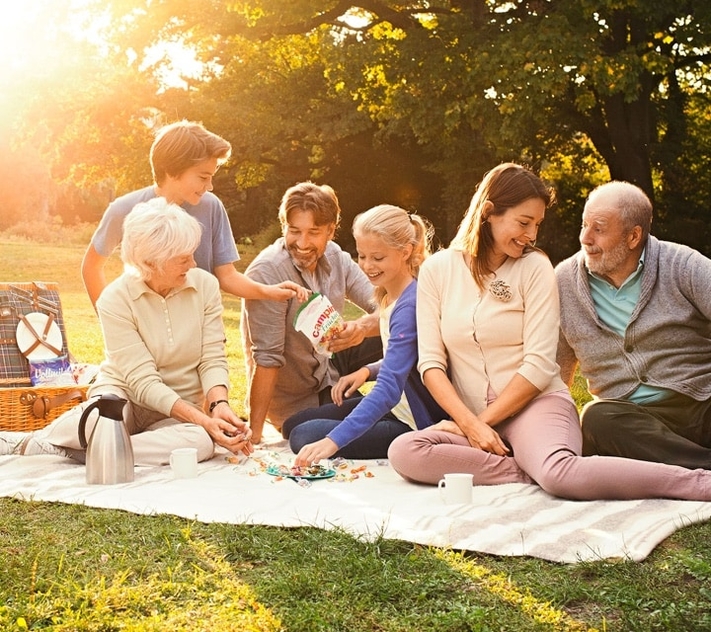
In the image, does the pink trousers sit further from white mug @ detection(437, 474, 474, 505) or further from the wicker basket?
the wicker basket

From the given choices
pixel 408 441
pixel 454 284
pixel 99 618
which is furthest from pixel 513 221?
pixel 99 618

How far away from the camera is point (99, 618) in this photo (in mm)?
2723

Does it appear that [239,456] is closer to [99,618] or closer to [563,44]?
[99,618]

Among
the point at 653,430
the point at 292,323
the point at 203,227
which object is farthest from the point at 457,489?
the point at 203,227

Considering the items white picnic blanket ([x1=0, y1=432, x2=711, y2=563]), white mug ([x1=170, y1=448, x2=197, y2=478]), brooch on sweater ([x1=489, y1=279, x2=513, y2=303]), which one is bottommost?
white picnic blanket ([x1=0, y1=432, x2=711, y2=563])

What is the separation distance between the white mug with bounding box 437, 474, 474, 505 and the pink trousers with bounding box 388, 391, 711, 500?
29 centimetres

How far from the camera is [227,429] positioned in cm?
466

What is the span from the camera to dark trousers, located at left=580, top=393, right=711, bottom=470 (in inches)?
162

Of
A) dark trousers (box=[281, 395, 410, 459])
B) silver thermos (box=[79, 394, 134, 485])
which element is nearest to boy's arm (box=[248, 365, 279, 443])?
dark trousers (box=[281, 395, 410, 459])

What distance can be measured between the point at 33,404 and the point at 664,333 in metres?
3.46

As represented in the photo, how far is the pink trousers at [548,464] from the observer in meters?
3.82

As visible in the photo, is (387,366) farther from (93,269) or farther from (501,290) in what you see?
Result: (93,269)

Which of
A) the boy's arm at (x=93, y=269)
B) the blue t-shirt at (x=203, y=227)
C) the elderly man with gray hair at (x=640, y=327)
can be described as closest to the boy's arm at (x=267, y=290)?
the blue t-shirt at (x=203, y=227)

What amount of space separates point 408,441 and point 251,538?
3.36ft
